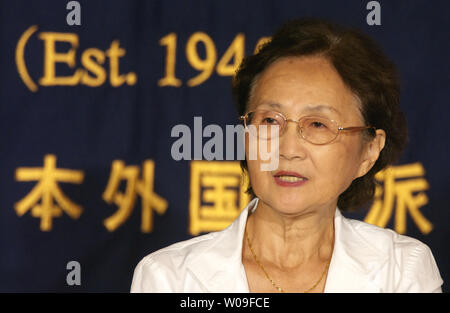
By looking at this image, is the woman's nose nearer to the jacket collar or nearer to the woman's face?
the woman's face

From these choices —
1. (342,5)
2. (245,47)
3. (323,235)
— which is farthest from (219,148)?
(323,235)

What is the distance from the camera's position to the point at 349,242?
1.55 meters

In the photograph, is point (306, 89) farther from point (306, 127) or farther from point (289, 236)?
point (289, 236)

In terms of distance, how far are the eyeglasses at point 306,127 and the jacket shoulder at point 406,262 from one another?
0.94 ft

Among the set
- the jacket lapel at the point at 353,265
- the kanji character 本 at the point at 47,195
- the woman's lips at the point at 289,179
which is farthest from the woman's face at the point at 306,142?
the kanji character 本 at the point at 47,195

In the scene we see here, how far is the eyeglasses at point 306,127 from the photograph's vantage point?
1.43 m

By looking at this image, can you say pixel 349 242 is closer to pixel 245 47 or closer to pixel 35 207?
pixel 245 47

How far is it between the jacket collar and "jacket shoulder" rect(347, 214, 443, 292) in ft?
0.07

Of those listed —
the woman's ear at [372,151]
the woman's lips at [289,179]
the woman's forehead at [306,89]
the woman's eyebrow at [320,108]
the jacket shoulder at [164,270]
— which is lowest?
the jacket shoulder at [164,270]

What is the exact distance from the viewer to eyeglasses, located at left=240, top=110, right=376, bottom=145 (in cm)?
143

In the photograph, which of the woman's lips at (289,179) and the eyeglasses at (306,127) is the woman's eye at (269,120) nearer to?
the eyeglasses at (306,127)

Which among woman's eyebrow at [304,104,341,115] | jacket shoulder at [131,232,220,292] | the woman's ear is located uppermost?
woman's eyebrow at [304,104,341,115]

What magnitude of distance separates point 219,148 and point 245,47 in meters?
0.38

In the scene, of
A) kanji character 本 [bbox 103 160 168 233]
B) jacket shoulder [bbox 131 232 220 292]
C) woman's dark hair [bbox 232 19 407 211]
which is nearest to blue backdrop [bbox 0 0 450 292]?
kanji character 本 [bbox 103 160 168 233]
